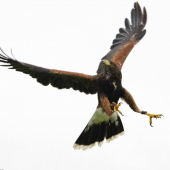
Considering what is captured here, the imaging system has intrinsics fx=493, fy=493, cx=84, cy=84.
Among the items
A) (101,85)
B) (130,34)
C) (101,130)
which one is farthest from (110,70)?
(130,34)

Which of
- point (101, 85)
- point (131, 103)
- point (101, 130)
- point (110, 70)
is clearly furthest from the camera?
point (101, 130)

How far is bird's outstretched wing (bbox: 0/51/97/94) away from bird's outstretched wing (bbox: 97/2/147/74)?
60.2 inches

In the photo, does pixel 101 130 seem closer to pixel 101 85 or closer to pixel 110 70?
pixel 101 85

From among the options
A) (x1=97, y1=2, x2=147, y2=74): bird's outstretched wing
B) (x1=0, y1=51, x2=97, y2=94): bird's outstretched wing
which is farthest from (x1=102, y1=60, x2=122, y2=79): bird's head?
(x1=97, y1=2, x2=147, y2=74): bird's outstretched wing

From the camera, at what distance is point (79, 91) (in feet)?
43.2

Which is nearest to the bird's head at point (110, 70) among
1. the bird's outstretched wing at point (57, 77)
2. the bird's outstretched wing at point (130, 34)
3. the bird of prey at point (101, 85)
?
the bird of prey at point (101, 85)

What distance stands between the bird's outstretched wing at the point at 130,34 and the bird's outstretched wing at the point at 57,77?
1.53 m

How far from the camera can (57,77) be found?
501 inches

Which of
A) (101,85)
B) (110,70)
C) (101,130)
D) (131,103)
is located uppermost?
(110,70)

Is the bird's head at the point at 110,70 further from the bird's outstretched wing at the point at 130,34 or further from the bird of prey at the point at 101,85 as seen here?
the bird's outstretched wing at the point at 130,34

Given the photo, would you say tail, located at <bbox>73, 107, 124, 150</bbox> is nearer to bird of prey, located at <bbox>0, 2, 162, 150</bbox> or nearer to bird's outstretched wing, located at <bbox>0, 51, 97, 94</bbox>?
bird of prey, located at <bbox>0, 2, 162, 150</bbox>

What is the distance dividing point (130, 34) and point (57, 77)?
393cm

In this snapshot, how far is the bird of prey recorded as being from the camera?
40.5 feet

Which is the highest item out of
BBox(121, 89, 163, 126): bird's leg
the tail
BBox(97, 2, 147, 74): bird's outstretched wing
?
BBox(97, 2, 147, 74): bird's outstretched wing
